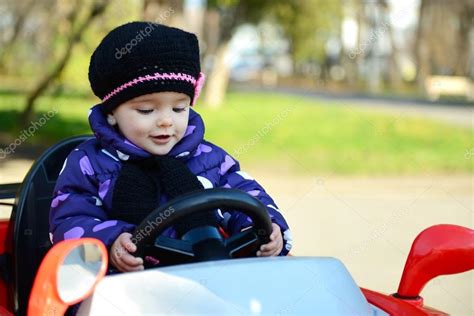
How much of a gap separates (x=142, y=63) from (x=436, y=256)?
1.04 metres

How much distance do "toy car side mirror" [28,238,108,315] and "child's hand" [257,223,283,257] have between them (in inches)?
20.7

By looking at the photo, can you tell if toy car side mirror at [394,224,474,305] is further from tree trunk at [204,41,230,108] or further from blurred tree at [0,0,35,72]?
tree trunk at [204,41,230,108]

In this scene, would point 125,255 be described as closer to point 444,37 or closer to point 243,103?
point 243,103

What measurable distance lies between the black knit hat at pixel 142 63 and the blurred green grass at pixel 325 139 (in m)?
6.49

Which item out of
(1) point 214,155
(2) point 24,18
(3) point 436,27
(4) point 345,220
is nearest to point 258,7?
(2) point 24,18

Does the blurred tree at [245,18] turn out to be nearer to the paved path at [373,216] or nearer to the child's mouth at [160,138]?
the paved path at [373,216]

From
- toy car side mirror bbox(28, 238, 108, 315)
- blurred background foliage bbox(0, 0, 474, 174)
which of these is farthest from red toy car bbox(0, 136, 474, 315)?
blurred background foliage bbox(0, 0, 474, 174)

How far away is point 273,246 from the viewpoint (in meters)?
2.04

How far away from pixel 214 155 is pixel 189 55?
369 millimetres

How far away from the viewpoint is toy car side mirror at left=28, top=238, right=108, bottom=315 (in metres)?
1.59

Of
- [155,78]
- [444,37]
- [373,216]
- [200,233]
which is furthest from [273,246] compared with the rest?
[444,37]

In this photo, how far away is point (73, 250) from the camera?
1.62 meters

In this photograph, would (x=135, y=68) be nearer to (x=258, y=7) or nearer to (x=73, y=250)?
(x=73, y=250)

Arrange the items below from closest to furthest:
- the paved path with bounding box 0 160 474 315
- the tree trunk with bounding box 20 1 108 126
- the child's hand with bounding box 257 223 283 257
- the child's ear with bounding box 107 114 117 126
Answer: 1. the child's hand with bounding box 257 223 283 257
2. the child's ear with bounding box 107 114 117 126
3. the paved path with bounding box 0 160 474 315
4. the tree trunk with bounding box 20 1 108 126
